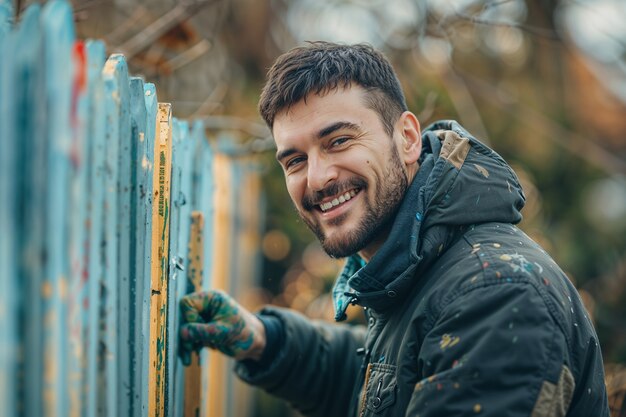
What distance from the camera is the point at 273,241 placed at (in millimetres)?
6504

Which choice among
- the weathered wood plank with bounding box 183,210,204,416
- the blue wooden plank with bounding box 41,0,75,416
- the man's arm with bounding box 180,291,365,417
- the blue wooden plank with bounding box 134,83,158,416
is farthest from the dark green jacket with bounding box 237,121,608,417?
the blue wooden plank with bounding box 41,0,75,416

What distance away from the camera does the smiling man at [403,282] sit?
1.96 meters

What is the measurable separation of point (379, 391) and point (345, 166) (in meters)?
0.83

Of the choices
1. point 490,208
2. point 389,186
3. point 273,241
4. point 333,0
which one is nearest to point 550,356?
point 490,208

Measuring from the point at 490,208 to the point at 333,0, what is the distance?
620cm

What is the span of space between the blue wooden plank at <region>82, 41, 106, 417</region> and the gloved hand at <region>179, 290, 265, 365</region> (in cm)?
101

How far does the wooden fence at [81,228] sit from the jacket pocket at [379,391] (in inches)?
28.5

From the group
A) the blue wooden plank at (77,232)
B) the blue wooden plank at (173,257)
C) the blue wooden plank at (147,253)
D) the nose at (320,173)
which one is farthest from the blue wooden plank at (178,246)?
the blue wooden plank at (77,232)

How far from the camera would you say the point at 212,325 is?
2.80 m

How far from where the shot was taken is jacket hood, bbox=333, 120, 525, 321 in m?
2.37

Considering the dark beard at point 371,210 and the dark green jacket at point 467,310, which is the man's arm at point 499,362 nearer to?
the dark green jacket at point 467,310

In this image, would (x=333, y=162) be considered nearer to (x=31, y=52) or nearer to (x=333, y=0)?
(x=31, y=52)

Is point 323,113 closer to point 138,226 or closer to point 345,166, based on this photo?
point 345,166

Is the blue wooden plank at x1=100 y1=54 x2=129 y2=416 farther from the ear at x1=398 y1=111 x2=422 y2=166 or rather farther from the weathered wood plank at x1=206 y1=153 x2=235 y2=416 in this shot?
the weathered wood plank at x1=206 y1=153 x2=235 y2=416
